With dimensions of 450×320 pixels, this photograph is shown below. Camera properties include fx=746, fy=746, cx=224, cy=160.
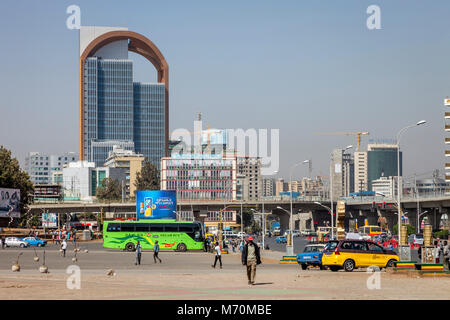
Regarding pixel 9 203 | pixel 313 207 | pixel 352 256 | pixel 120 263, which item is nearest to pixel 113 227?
pixel 120 263

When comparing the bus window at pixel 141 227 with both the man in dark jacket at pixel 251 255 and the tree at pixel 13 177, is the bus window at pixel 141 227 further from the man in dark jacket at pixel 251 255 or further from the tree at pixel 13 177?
the man in dark jacket at pixel 251 255

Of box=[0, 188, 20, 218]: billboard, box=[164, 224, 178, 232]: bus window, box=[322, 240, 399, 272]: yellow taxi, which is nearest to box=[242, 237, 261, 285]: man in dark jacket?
box=[322, 240, 399, 272]: yellow taxi

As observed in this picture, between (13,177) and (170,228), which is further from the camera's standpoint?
(13,177)

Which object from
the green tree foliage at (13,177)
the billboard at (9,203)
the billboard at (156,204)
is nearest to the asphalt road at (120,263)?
the billboard at (156,204)

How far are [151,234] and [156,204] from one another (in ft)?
60.0

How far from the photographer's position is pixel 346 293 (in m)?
23.6

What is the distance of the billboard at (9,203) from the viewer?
107 metres

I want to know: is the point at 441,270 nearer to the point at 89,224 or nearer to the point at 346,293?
the point at 346,293

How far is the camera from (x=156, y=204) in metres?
99.2

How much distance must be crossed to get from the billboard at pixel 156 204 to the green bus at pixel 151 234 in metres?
16.4

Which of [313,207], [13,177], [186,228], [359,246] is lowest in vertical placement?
[313,207]

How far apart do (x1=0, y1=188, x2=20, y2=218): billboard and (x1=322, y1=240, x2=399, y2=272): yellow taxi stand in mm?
77932

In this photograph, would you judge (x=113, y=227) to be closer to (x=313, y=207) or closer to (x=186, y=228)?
(x=186, y=228)
